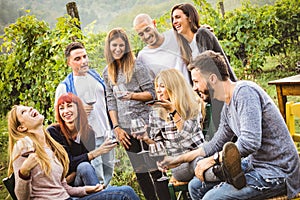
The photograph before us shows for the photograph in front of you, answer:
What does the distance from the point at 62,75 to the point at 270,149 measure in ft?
4.31

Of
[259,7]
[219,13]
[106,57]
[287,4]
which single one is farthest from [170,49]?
[287,4]

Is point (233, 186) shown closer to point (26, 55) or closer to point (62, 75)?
point (62, 75)

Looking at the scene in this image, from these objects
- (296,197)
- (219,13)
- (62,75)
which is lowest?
(296,197)

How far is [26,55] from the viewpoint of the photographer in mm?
3449

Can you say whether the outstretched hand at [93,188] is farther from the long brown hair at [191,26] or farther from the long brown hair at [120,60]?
the long brown hair at [191,26]

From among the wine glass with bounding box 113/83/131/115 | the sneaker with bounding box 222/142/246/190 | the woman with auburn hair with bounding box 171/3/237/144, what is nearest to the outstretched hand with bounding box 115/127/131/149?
the wine glass with bounding box 113/83/131/115

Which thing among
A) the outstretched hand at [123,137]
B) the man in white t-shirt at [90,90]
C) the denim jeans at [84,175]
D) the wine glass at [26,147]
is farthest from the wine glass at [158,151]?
the wine glass at [26,147]

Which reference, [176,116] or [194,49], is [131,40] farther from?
[176,116]

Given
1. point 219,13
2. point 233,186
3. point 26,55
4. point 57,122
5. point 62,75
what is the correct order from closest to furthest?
point 233,186 < point 57,122 < point 62,75 < point 26,55 < point 219,13

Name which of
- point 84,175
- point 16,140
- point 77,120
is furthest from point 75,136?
point 16,140

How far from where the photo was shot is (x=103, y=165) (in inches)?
117

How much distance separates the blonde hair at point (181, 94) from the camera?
2.82 m

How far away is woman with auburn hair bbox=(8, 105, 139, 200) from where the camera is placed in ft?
8.80

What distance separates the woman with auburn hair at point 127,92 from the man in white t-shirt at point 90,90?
5 centimetres
